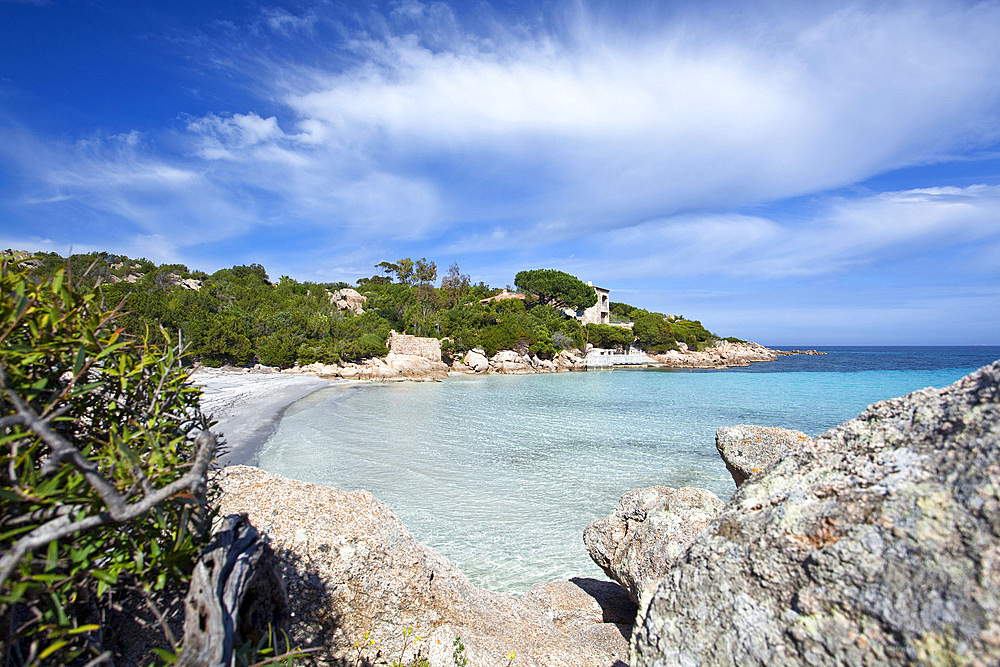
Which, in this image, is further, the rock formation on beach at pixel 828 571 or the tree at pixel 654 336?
the tree at pixel 654 336

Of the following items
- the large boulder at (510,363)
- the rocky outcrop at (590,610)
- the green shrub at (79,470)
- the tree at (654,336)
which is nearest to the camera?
the green shrub at (79,470)

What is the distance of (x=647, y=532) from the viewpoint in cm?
414

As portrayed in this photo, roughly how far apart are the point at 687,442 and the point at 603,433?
2896 mm

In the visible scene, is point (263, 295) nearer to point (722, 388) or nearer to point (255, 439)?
point (255, 439)

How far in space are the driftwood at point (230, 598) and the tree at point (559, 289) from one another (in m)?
64.0

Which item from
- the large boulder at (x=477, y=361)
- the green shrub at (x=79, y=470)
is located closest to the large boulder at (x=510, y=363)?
the large boulder at (x=477, y=361)

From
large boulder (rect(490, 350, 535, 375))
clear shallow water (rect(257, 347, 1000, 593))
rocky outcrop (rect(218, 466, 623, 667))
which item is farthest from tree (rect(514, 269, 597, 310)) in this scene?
rocky outcrop (rect(218, 466, 623, 667))

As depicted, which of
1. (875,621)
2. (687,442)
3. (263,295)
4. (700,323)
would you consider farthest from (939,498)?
(700,323)

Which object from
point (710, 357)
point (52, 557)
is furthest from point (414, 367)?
point (710, 357)

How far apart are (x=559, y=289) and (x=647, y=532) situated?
62.5 m

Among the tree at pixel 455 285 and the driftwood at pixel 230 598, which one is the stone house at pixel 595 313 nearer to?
the tree at pixel 455 285

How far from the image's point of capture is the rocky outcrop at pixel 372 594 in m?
3.09

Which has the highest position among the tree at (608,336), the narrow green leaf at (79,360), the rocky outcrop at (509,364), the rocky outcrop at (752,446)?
the tree at (608,336)

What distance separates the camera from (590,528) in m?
4.80
